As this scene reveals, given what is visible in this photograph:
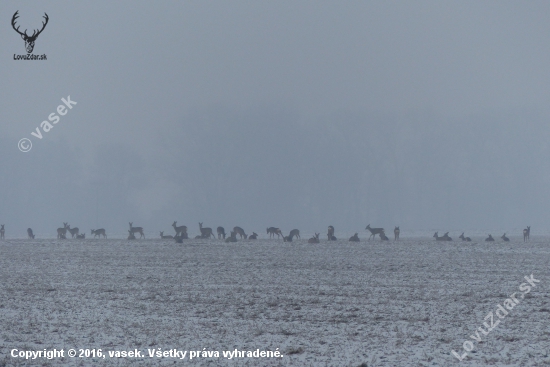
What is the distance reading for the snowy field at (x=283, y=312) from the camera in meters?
12.5

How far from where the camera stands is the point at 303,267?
89.3ft

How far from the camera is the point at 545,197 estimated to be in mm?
148375

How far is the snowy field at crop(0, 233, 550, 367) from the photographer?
12.5 metres

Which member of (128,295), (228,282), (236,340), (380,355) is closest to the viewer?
(380,355)

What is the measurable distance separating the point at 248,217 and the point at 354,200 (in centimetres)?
2439

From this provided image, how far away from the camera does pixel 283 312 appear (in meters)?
16.2

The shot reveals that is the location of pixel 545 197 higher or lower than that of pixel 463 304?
higher

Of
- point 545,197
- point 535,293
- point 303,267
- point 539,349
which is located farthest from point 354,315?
point 545,197

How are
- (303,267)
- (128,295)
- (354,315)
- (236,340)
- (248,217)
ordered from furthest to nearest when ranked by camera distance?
1. (248,217)
2. (303,267)
3. (128,295)
4. (354,315)
5. (236,340)

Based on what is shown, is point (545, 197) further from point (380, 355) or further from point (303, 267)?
point (380, 355)

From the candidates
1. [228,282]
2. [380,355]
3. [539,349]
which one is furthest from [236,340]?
[228,282]

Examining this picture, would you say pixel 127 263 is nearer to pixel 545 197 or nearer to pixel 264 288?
pixel 264 288

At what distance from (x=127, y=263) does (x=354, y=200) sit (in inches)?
4814

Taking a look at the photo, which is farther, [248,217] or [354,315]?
[248,217]
